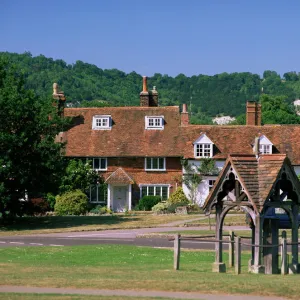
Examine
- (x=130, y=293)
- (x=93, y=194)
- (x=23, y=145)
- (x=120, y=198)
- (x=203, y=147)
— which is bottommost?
(x=130, y=293)

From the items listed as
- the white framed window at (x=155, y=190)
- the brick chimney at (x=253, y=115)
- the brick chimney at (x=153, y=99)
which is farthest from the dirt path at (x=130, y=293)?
the brick chimney at (x=153, y=99)

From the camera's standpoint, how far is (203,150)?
6600 centimetres

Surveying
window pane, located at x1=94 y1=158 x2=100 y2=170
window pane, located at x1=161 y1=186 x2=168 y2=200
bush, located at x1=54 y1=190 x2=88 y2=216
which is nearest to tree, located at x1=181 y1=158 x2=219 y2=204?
window pane, located at x1=161 y1=186 x2=168 y2=200

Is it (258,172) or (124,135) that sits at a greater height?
(124,135)

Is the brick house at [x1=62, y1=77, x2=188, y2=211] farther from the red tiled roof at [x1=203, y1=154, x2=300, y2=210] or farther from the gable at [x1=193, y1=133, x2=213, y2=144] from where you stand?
the red tiled roof at [x1=203, y1=154, x2=300, y2=210]

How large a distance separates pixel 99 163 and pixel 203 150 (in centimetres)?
818

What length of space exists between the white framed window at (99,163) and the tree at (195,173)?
620 centimetres

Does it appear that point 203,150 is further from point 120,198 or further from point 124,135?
point 120,198

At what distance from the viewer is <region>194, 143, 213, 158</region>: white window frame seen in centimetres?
6588

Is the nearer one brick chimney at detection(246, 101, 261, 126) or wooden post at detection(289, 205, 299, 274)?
wooden post at detection(289, 205, 299, 274)

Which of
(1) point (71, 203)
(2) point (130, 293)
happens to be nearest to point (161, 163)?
(1) point (71, 203)

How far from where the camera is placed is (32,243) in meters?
38.2

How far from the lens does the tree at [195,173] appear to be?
65.1 meters

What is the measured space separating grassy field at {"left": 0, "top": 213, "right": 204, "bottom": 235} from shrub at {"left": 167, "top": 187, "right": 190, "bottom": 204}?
5.58m
